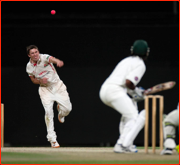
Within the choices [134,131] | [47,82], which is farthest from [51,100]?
[134,131]

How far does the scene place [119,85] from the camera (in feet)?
16.0

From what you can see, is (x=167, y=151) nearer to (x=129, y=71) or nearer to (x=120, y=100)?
(x=120, y=100)

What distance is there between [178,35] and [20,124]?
9.22ft

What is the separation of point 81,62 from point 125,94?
3.28 meters

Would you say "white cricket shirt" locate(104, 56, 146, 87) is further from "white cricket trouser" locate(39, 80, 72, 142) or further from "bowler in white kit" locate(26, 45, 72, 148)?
"white cricket trouser" locate(39, 80, 72, 142)

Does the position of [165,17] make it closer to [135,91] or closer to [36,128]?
[36,128]

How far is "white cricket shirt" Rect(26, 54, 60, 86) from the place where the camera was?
21.2 feet

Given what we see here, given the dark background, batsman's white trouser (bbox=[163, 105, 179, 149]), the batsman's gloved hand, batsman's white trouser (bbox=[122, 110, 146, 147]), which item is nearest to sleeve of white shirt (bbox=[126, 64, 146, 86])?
the batsman's gloved hand

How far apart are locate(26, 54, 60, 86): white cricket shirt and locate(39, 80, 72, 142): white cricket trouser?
0.10 metres

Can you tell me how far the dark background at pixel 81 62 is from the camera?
7.97m

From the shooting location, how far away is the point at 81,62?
8.10 metres

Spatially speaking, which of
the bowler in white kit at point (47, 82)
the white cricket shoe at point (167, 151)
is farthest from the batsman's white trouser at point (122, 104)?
the bowler in white kit at point (47, 82)

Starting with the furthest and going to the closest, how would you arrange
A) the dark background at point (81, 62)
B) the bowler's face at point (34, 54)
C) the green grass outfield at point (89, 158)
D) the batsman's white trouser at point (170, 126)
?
the dark background at point (81, 62) < the bowler's face at point (34, 54) < the batsman's white trouser at point (170, 126) < the green grass outfield at point (89, 158)

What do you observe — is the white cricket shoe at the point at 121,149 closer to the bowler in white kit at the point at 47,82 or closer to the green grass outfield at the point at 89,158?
the green grass outfield at the point at 89,158
